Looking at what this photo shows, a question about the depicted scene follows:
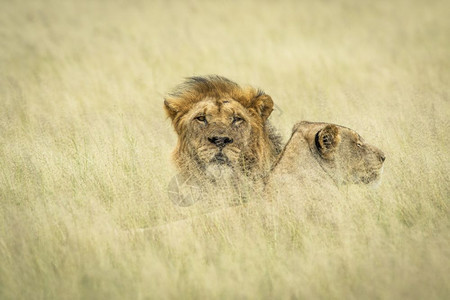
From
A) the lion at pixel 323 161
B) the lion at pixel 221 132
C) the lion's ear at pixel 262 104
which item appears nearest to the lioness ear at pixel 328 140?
the lion at pixel 323 161

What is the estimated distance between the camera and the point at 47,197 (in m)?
5.65

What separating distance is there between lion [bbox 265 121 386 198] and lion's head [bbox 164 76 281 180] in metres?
0.56

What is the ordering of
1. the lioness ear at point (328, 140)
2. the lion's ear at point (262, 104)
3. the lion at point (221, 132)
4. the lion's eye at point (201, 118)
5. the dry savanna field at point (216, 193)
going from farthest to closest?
the lion's ear at point (262, 104) → the lion's eye at point (201, 118) → the lion at point (221, 132) → the lioness ear at point (328, 140) → the dry savanna field at point (216, 193)

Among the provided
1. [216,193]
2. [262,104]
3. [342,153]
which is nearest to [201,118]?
[262,104]

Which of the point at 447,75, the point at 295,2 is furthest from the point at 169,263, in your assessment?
the point at 295,2

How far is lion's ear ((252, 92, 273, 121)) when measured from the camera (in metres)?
6.22

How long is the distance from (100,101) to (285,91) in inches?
145

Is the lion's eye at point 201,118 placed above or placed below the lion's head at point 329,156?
above

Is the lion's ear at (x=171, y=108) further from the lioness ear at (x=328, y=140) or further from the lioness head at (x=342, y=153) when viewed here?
the lioness ear at (x=328, y=140)

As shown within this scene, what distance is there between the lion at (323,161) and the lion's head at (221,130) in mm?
562

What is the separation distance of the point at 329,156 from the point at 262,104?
1.19m

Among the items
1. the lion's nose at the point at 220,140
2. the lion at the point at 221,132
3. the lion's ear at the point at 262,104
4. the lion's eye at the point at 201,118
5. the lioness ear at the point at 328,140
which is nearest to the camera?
the lioness ear at the point at 328,140

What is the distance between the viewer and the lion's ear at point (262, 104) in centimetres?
622

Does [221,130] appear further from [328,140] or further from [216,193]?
[328,140]
